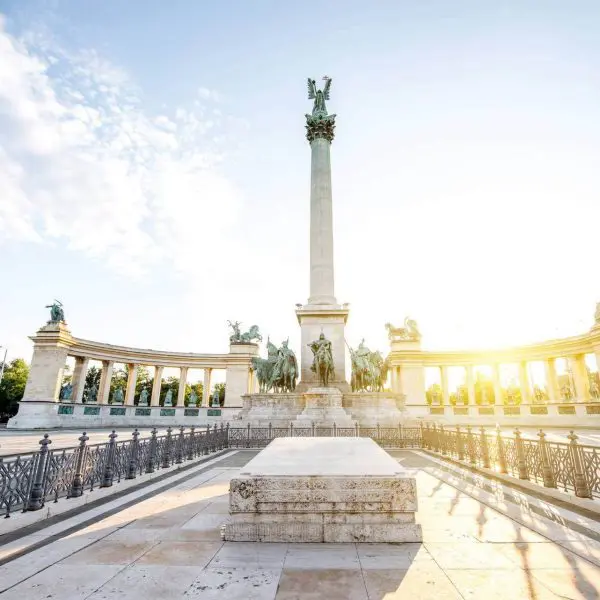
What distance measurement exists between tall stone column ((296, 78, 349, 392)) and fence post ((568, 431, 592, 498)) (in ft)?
62.9

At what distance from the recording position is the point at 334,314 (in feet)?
99.2

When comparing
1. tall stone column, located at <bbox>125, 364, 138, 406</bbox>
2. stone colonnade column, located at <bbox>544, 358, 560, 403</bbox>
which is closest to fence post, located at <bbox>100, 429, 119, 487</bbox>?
tall stone column, located at <bbox>125, 364, 138, 406</bbox>

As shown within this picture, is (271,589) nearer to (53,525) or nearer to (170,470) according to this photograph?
(53,525)

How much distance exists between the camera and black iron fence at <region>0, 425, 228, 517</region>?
301 inches

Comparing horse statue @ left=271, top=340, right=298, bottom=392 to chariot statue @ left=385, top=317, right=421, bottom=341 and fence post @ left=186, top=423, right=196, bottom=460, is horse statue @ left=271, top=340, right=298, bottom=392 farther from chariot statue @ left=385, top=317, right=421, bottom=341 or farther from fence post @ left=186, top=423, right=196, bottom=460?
chariot statue @ left=385, top=317, right=421, bottom=341

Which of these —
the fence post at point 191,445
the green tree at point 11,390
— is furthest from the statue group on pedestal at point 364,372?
the green tree at point 11,390

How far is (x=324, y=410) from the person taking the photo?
2469 cm

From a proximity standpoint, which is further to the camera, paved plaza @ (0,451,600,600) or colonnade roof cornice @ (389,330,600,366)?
colonnade roof cornice @ (389,330,600,366)

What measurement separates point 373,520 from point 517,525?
9.98ft

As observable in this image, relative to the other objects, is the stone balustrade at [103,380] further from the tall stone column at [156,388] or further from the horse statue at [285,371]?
the horse statue at [285,371]

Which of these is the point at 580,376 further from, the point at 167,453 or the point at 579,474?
the point at 167,453

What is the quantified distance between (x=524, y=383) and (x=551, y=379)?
11.8 feet

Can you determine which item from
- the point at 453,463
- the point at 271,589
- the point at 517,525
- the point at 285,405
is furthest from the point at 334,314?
the point at 271,589

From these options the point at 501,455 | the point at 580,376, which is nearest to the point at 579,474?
the point at 501,455
